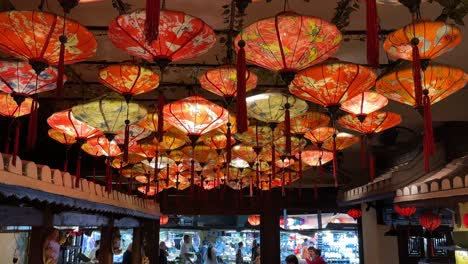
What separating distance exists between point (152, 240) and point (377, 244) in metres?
6.32

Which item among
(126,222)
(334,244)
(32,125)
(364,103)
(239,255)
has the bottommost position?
(239,255)

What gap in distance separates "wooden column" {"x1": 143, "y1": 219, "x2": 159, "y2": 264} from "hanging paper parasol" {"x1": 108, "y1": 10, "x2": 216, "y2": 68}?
1009 cm

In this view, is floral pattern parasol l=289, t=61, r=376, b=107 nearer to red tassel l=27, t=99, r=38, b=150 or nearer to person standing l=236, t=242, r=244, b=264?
red tassel l=27, t=99, r=38, b=150

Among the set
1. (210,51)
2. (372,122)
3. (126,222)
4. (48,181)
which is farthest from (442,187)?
(126,222)

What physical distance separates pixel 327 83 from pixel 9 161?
2.34m

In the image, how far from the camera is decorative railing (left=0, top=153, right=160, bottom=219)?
8.57 ft

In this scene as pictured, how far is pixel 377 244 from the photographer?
1057cm

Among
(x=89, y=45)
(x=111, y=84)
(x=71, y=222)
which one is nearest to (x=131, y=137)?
(x=71, y=222)

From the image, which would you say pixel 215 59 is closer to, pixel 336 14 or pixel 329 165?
pixel 336 14

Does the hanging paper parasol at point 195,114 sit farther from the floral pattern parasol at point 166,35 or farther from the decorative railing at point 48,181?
the floral pattern parasol at point 166,35

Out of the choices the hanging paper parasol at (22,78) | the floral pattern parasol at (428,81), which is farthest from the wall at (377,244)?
the hanging paper parasol at (22,78)

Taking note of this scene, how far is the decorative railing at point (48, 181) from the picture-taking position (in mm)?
2613

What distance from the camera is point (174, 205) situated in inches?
493

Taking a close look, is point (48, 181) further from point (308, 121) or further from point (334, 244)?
point (334, 244)
